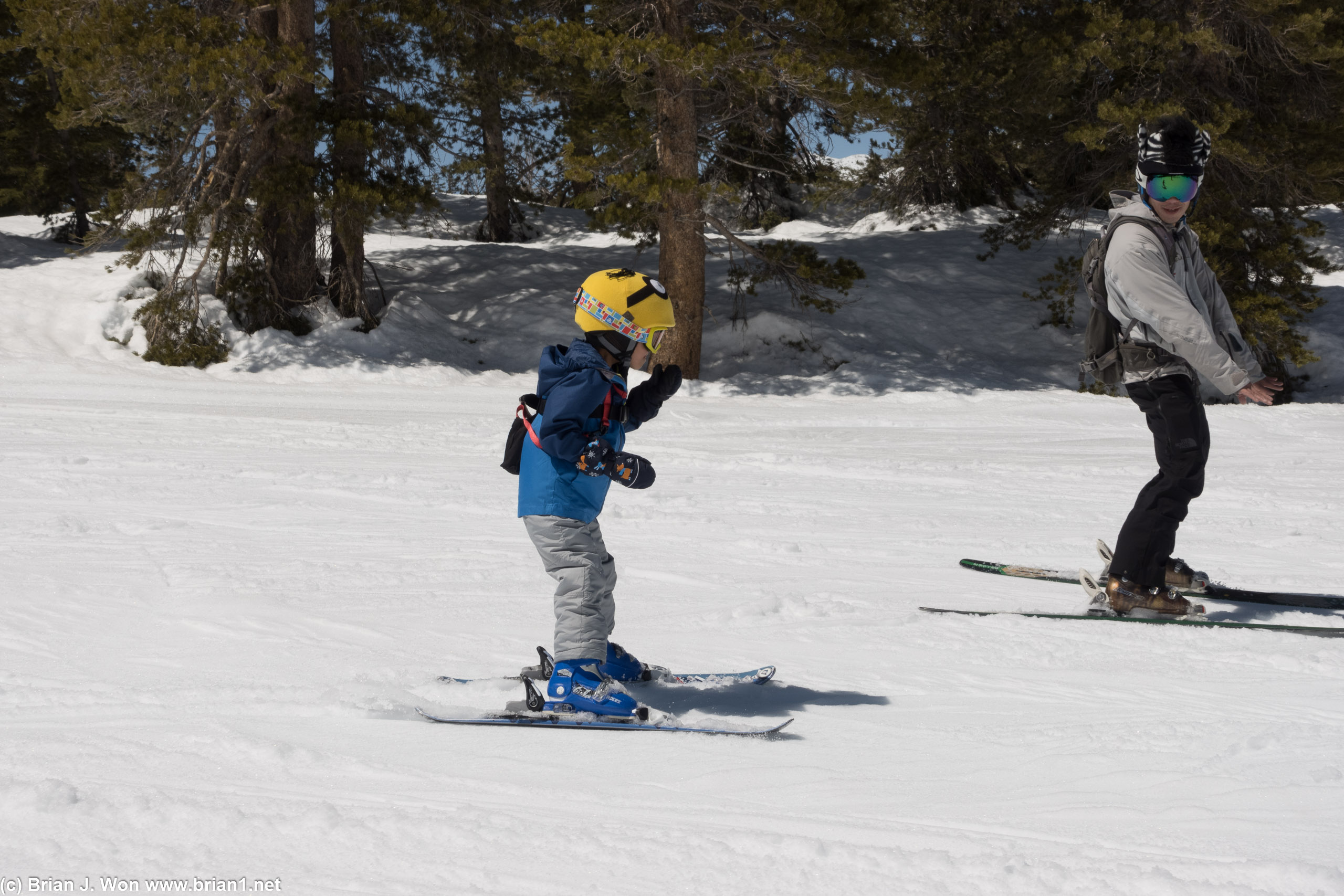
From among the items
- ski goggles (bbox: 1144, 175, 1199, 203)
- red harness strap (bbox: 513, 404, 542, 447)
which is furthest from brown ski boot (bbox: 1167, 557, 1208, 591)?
red harness strap (bbox: 513, 404, 542, 447)

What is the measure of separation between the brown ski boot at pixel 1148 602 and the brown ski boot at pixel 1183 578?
32 centimetres

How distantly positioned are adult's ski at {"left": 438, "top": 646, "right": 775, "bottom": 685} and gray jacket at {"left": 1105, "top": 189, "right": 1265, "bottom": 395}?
6.42ft

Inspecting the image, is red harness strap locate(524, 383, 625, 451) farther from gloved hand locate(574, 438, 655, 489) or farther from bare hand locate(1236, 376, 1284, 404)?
bare hand locate(1236, 376, 1284, 404)

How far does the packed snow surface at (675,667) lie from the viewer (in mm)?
2438

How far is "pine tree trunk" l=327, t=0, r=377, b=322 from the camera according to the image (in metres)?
13.1

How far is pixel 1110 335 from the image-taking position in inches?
174

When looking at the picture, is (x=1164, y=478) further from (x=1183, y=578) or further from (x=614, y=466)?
(x=614, y=466)

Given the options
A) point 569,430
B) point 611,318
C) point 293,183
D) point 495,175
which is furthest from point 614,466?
point 495,175

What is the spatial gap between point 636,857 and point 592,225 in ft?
39.4

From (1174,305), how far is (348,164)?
1195 cm

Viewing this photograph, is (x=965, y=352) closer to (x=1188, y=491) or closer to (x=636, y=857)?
(x=1188, y=491)

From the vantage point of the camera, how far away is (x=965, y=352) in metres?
16.4

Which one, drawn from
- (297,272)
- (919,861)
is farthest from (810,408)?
(919,861)

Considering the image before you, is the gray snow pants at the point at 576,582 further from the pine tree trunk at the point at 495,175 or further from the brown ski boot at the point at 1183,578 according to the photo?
the pine tree trunk at the point at 495,175
